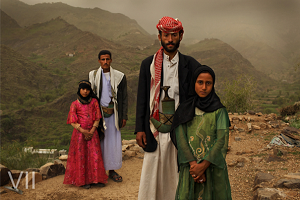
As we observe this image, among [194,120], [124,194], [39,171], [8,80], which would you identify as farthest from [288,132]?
[8,80]

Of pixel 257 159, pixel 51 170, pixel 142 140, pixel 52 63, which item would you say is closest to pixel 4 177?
pixel 51 170

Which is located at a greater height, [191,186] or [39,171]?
[191,186]

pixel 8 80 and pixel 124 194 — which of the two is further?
pixel 8 80

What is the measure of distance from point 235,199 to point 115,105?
2.38 metres

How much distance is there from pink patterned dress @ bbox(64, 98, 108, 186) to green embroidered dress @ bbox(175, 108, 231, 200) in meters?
2.14

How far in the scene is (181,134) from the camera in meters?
1.86

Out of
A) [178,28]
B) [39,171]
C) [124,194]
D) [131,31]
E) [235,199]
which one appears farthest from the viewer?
[131,31]

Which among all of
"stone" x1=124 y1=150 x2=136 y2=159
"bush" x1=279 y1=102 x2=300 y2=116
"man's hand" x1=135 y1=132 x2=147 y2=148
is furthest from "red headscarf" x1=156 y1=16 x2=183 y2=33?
"bush" x1=279 y1=102 x2=300 y2=116

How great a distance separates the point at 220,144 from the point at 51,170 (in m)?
3.56

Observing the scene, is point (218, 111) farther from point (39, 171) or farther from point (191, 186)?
point (39, 171)

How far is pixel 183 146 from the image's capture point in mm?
1814

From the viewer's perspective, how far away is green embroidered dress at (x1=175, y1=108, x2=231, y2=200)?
1.71m

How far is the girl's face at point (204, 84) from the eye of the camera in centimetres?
178

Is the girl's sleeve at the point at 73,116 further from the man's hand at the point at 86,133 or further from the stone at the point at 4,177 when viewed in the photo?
the stone at the point at 4,177
